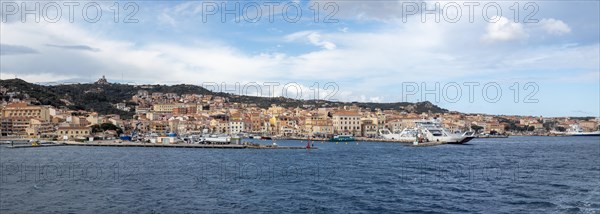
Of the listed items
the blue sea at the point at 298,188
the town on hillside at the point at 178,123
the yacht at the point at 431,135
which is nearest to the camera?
the blue sea at the point at 298,188

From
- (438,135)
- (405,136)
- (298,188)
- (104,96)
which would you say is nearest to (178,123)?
(405,136)

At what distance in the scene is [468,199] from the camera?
1480 centimetres

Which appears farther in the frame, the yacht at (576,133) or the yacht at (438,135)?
the yacht at (576,133)

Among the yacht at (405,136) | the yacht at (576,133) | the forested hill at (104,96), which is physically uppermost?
the forested hill at (104,96)

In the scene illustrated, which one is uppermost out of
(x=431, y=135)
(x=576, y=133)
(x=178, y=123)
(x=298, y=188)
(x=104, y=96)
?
(x=104, y=96)

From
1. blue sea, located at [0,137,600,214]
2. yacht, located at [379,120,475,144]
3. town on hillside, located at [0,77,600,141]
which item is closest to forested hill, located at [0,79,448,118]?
town on hillside, located at [0,77,600,141]

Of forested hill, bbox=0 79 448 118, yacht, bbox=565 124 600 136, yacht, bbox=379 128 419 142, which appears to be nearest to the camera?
yacht, bbox=379 128 419 142

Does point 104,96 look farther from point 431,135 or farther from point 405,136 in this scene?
point 431,135

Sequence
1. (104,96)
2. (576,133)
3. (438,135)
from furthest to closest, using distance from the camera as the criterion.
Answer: (104,96), (576,133), (438,135)

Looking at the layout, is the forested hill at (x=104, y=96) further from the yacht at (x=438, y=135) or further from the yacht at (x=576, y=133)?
the yacht at (x=438, y=135)

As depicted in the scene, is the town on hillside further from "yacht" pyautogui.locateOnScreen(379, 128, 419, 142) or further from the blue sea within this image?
the blue sea

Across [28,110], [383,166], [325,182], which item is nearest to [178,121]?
[28,110]

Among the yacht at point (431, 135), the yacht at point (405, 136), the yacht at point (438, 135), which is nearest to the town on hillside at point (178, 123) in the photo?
the yacht at point (405, 136)

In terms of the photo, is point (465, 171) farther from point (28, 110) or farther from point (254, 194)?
point (28, 110)
